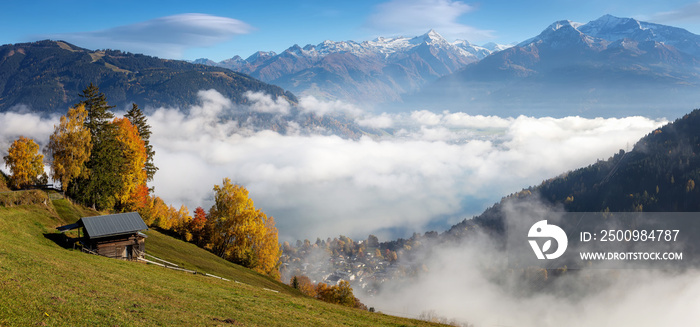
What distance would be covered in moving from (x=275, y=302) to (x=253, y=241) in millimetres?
32934

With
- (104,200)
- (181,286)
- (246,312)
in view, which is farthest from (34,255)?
(104,200)

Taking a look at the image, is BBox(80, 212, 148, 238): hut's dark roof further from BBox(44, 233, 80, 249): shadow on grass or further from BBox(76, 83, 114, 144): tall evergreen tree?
BBox(76, 83, 114, 144): tall evergreen tree

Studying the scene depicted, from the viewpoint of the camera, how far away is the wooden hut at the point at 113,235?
1550 inches

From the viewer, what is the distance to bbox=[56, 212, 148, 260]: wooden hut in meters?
39.4

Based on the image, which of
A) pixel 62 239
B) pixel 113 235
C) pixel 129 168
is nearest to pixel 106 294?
pixel 113 235

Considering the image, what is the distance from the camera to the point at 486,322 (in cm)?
19862

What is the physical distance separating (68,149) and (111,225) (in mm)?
18523

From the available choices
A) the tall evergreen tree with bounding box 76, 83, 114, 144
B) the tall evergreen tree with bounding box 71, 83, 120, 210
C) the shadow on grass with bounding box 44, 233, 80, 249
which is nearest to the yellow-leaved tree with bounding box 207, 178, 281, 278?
the tall evergreen tree with bounding box 71, 83, 120, 210

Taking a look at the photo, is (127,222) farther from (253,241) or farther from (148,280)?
(253,241)

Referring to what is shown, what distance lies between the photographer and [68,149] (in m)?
51.1

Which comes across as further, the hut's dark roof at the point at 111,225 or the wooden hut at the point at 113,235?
the wooden hut at the point at 113,235

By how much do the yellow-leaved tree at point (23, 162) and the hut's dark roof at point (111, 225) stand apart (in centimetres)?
2275

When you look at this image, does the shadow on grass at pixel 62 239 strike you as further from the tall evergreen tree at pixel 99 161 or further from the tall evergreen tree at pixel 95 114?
the tall evergreen tree at pixel 95 114

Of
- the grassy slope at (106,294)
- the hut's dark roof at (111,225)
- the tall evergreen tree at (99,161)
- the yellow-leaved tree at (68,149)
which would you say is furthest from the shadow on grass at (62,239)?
the tall evergreen tree at (99,161)
